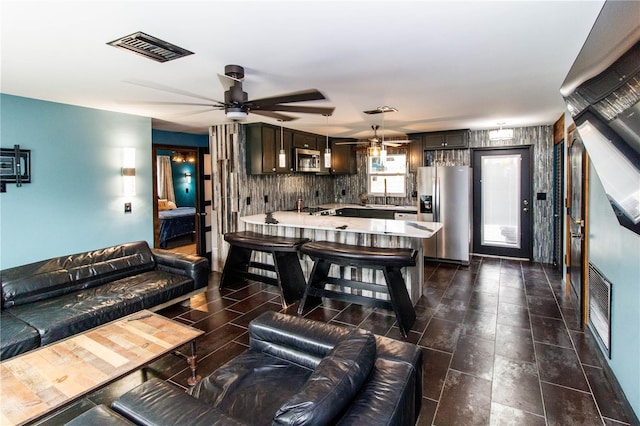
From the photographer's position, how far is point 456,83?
10.3 feet

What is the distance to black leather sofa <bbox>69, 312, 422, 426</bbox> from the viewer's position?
4.25ft

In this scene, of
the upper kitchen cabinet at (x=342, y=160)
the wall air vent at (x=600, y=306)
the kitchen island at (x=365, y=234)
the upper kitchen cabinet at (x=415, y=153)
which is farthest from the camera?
the upper kitchen cabinet at (x=342, y=160)

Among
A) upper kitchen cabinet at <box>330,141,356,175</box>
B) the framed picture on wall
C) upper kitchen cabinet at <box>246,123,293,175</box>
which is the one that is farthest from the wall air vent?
→ the framed picture on wall

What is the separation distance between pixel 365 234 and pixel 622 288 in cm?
239

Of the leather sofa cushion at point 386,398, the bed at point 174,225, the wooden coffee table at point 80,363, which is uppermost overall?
the bed at point 174,225

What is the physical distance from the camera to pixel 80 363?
2113 millimetres

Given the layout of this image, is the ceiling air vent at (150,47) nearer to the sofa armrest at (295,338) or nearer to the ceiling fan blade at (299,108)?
the ceiling fan blade at (299,108)

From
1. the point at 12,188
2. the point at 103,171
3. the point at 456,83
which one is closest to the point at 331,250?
the point at 456,83

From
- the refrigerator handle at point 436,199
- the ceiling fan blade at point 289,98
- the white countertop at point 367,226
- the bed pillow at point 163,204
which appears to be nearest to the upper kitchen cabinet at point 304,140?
the white countertop at point 367,226

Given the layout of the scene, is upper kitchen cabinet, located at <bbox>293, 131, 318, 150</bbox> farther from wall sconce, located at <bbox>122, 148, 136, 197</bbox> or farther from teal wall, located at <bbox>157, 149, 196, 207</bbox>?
teal wall, located at <bbox>157, 149, 196, 207</bbox>

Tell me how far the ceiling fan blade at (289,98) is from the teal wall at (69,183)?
2566 millimetres

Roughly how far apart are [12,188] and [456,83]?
446 centimetres

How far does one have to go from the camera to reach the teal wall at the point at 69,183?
11.3ft

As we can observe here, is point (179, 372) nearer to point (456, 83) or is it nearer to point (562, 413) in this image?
point (562, 413)
